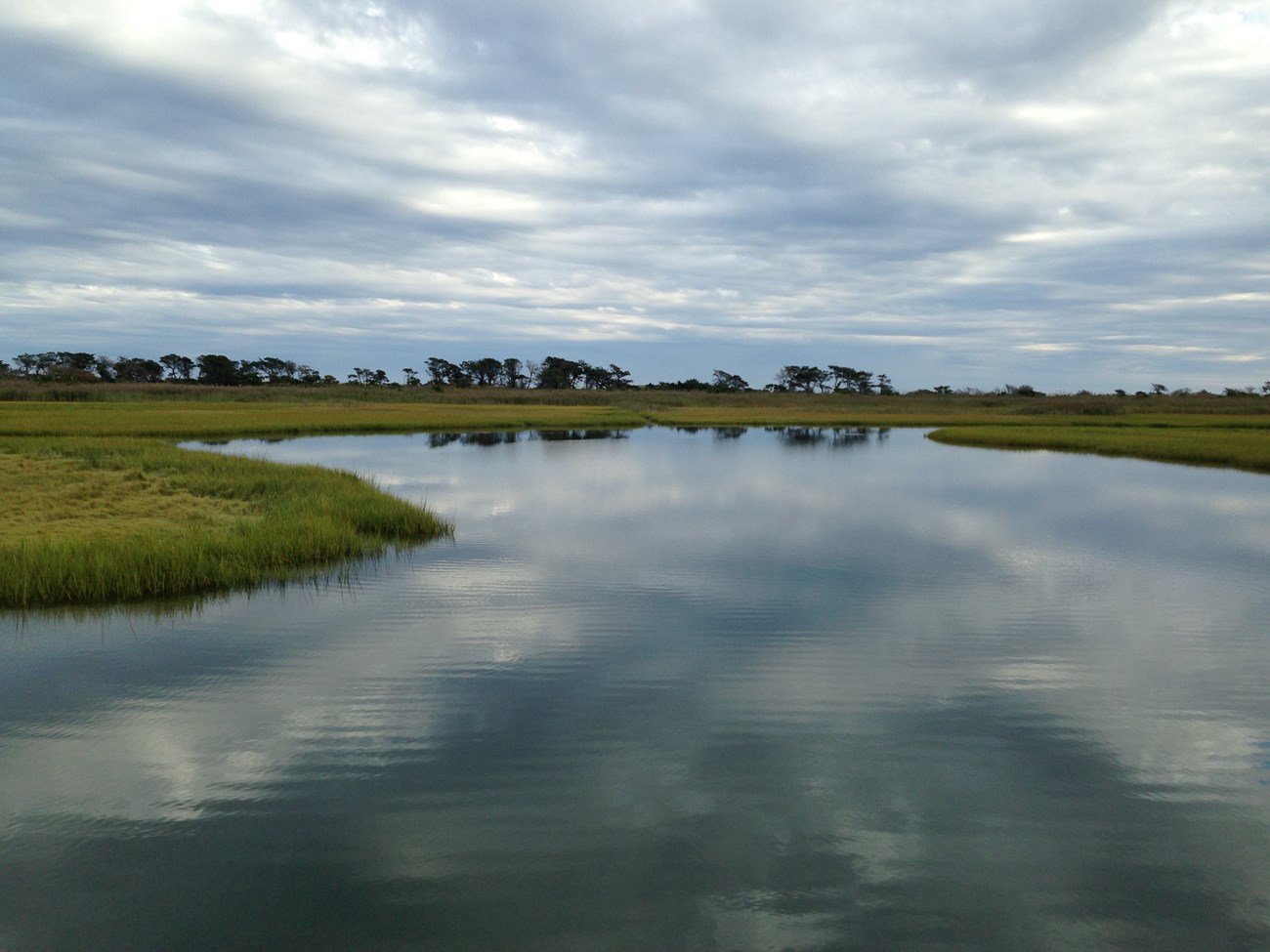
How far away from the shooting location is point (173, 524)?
1431cm

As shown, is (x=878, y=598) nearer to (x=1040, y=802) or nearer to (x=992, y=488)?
(x=1040, y=802)

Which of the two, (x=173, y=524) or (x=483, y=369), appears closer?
(x=173, y=524)

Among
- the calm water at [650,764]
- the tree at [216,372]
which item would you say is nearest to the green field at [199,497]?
the calm water at [650,764]

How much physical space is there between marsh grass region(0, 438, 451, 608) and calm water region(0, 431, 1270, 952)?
917 millimetres

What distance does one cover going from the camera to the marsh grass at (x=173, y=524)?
413 inches

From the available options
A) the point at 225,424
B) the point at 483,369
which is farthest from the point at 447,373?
the point at 225,424

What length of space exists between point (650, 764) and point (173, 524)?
40.1ft

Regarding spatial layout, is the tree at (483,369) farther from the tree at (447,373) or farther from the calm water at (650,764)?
the calm water at (650,764)

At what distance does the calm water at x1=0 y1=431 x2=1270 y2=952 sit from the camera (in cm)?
438

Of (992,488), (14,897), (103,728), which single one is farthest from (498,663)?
(992,488)

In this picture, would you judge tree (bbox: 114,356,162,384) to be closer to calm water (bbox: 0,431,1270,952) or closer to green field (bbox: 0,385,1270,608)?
green field (bbox: 0,385,1270,608)

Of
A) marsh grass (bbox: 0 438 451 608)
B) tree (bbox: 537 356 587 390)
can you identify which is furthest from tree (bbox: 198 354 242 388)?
marsh grass (bbox: 0 438 451 608)

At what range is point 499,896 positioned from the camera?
177 inches

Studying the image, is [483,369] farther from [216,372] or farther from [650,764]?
[650,764]
